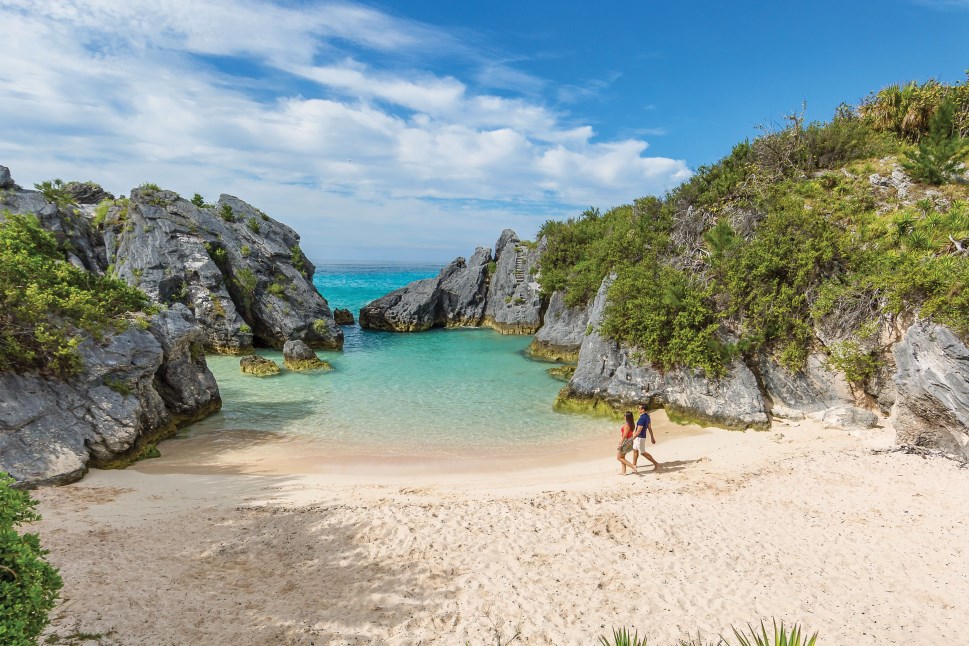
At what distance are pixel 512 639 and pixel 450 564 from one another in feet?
6.04

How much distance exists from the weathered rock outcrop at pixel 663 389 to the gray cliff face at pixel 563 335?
28.5 feet

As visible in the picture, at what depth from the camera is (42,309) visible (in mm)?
11867

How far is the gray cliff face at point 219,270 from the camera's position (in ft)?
93.8

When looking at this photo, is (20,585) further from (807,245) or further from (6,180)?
(6,180)

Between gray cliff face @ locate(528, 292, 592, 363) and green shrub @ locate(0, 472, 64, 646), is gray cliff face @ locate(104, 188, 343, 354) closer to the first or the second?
gray cliff face @ locate(528, 292, 592, 363)

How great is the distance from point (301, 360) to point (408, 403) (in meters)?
9.16

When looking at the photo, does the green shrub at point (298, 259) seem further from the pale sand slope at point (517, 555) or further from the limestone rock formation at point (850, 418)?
the limestone rock formation at point (850, 418)

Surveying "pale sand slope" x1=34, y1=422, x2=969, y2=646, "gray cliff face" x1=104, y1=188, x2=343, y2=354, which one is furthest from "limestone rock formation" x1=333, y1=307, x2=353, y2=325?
"pale sand slope" x1=34, y1=422, x2=969, y2=646

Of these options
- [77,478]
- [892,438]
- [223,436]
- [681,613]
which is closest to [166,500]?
[77,478]

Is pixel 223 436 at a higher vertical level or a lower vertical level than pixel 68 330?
lower

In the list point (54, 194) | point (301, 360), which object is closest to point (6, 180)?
point (54, 194)

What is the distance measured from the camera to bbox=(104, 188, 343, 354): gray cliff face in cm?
2858

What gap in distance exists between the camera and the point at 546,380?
75.5ft

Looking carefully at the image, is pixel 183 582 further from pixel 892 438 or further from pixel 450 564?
pixel 892 438
